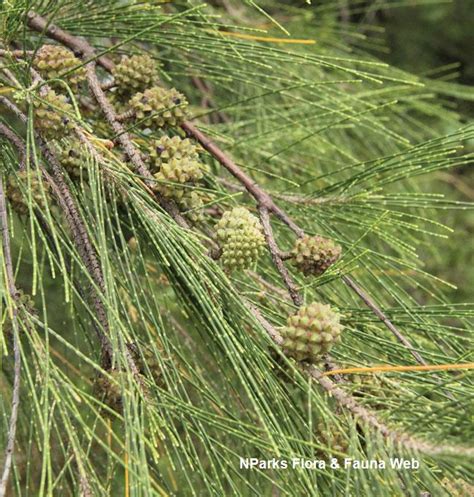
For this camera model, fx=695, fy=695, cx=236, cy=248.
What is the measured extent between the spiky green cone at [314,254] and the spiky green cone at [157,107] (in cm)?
23

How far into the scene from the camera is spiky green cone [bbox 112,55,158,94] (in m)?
0.92

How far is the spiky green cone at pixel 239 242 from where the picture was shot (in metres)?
0.75

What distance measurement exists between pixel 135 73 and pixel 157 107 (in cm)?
7

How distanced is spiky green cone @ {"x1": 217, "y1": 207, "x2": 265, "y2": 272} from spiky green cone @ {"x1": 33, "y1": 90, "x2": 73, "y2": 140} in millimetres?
212

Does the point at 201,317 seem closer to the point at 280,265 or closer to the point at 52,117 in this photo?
the point at 280,265

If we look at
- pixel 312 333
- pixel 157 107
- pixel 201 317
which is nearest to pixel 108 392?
pixel 201 317

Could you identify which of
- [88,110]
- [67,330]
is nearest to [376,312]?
[88,110]

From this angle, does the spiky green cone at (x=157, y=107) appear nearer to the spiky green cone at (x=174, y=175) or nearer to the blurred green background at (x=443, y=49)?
the spiky green cone at (x=174, y=175)

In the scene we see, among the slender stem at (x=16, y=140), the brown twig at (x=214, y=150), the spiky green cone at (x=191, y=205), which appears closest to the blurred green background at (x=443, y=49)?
the brown twig at (x=214, y=150)

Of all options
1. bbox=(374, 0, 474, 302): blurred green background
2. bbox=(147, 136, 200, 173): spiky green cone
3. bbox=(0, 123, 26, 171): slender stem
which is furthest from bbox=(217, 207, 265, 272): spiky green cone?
bbox=(374, 0, 474, 302): blurred green background

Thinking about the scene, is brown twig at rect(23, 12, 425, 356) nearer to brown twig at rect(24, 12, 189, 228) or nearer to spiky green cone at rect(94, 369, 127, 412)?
brown twig at rect(24, 12, 189, 228)

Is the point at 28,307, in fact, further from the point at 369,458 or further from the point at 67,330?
the point at 67,330

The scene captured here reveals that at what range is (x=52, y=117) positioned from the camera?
78 centimetres

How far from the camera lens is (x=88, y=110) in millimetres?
1040
